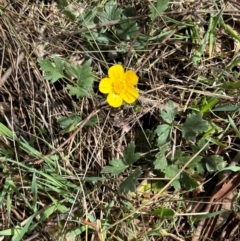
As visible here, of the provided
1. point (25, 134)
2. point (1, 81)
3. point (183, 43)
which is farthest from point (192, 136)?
point (1, 81)

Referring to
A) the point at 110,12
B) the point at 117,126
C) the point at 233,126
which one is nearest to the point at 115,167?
the point at 117,126

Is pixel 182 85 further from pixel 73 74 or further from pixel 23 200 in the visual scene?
pixel 23 200

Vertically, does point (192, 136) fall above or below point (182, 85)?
below

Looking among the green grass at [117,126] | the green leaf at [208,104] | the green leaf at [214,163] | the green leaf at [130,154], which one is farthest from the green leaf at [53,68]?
the green leaf at [214,163]

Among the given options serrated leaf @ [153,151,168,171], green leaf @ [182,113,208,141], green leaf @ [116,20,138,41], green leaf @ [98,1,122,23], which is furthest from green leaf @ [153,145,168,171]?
green leaf @ [98,1,122,23]

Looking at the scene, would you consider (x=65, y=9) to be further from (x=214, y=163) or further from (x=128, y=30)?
(x=214, y=163)

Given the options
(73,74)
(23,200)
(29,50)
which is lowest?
(23,200)

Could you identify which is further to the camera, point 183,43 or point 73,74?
point 183,43
